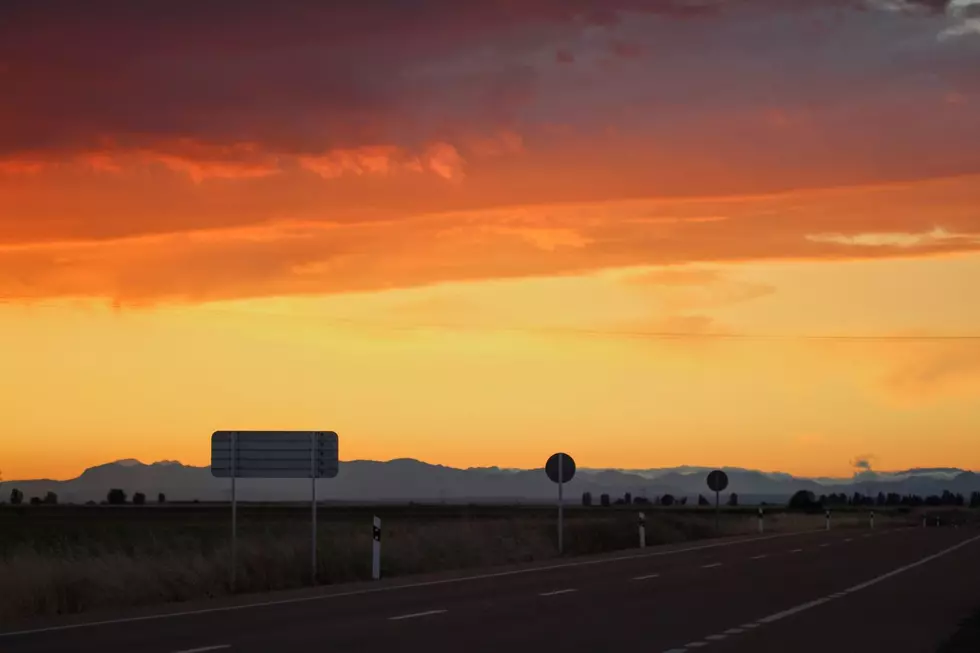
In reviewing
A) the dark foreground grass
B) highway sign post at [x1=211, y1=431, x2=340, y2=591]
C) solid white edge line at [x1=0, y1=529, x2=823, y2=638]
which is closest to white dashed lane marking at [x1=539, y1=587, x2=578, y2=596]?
solid white edge line at [x1=0, y1=529, x2=823, y2=638]

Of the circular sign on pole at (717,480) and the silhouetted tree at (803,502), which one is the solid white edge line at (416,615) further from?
the silhouetted tree at (803,502)

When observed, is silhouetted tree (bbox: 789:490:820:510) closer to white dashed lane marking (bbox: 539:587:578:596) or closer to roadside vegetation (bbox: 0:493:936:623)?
roadside vegetation (bbox: 0:493:936:623)

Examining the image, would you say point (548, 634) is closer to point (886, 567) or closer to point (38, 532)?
point (886, 567)

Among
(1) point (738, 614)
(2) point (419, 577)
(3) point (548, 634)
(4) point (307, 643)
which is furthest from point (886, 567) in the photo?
(4) point (307, 643)

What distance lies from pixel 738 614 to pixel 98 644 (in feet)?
30.0

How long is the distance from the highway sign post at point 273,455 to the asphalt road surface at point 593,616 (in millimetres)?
3989

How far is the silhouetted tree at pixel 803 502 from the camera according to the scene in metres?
156

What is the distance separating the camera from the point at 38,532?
7038 cm

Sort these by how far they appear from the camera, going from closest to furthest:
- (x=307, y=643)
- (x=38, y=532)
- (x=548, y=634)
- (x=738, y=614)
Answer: (x=307, y=643), (x=548, y=634), (x=738, y=614), (x=38, y=532)

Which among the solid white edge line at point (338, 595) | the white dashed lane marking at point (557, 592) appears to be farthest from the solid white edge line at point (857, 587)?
the solid white edge line at point (338, 595)

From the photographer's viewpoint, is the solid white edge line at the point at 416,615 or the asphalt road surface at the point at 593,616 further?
the solid white edge line at the point at 416,615

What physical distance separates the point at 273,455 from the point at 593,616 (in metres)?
11.8

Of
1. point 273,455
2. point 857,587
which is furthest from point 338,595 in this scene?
point 857,587

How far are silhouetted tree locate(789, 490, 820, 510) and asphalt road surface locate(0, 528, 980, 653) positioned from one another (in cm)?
12573
